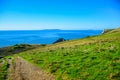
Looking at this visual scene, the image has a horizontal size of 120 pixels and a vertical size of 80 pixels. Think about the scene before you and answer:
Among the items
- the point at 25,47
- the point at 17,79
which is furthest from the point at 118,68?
the point at 25,47

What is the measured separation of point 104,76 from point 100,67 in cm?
267

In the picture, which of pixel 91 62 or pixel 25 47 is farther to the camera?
pixel 25 47

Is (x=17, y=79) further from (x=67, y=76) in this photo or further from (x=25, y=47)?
(x=25, y=47)

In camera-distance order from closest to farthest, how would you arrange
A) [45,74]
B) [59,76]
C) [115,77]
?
[115,77] < [59,76] < [45,74]

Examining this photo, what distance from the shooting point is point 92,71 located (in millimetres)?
20578

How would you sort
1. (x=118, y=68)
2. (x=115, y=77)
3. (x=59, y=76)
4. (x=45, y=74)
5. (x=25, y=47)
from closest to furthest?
(x=115, y=77)
(x=118, y=68)
(x=59, y=76)
(x=45, y=74)
(x=25, y=47)

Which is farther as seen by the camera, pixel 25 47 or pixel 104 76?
pixel 25 47

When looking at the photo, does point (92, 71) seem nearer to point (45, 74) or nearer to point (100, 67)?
point (100, 67)

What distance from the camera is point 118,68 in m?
20.0

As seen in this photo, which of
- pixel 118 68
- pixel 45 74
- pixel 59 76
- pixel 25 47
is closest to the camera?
pixel 118 68

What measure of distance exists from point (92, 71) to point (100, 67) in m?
1.23

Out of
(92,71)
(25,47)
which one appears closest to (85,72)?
(92,71)

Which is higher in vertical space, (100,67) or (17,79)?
(100,67)

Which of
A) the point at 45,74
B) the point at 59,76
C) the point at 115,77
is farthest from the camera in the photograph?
the point at 45,74
